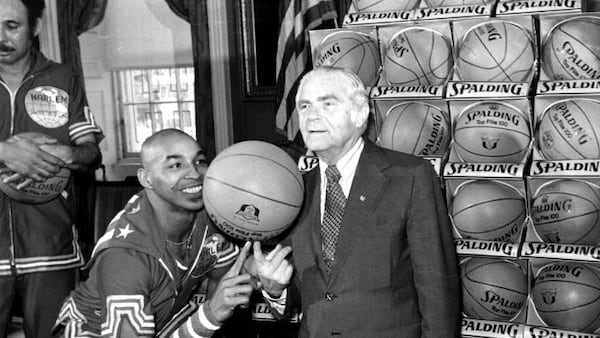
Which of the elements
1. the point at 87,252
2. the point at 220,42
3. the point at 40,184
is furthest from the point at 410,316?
the point at 220,42

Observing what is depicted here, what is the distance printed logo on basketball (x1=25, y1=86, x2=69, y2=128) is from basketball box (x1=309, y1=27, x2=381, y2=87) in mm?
1280

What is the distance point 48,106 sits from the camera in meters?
3.56

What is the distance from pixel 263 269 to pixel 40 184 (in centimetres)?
153

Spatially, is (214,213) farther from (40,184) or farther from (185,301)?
(40,184)

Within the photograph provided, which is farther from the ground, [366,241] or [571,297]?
[366,241]

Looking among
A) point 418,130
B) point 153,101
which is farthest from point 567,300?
point 153,101

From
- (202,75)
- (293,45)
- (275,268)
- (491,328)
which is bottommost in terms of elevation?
(491,328)

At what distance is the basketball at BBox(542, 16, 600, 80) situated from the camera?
3193 millimetres

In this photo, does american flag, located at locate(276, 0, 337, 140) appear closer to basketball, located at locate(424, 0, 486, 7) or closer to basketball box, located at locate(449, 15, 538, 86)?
basketball, located at locate(424, 0, 486, 7)

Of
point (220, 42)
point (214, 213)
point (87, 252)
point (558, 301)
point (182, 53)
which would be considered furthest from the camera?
point (182, 53)

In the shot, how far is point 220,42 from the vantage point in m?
6.79

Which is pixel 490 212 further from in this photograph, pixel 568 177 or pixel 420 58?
pixel 420 58

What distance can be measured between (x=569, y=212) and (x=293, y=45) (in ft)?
7.30

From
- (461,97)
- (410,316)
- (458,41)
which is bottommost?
(410,316)
